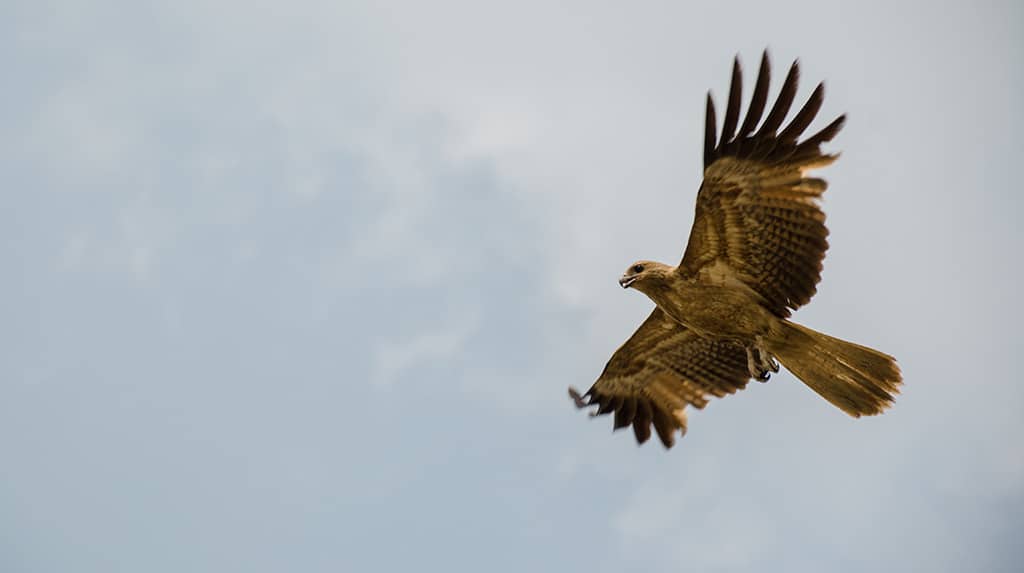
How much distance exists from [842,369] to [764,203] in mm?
1811

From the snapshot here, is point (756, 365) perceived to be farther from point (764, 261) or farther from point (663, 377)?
point (663, 377)

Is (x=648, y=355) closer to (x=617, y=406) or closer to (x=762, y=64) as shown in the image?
(x=617, y=406)

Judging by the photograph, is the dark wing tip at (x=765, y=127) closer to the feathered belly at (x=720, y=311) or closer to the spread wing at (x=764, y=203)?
the spread wing at (x=764, y=203)

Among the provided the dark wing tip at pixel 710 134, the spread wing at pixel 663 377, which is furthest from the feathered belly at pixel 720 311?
the dark wing tip at pixel 710 134

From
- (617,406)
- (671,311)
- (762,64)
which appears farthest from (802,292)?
(617,406)

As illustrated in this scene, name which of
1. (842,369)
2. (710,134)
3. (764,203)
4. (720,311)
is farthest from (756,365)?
(710,134)

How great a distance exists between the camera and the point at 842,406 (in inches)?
474

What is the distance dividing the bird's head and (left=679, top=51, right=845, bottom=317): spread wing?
347 mm

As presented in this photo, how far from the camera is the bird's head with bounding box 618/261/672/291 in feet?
40.9

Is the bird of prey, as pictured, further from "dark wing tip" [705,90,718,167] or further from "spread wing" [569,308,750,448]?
"spread wing" [569,308,750,448]

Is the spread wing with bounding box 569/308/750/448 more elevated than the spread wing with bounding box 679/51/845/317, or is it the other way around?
the spread wing with bounding box 569/308/750/448

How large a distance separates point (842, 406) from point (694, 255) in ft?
6.73

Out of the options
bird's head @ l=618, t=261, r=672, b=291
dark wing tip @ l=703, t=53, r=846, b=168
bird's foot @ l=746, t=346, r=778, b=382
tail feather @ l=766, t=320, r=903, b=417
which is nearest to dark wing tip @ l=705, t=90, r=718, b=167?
dark wing tip @ l=703, t=53, r=846, b=168

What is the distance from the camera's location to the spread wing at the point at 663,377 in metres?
13.8
